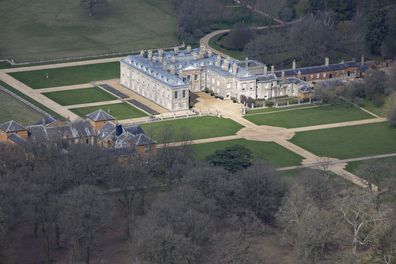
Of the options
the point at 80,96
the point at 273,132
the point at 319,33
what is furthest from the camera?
the point at 319,33

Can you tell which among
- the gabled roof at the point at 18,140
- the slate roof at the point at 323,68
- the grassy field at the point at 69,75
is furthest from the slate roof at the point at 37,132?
the slate roof at the point at 323,68

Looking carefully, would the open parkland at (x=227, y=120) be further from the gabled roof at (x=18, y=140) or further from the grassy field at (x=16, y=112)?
the gabled roof at (x=18, y=140)

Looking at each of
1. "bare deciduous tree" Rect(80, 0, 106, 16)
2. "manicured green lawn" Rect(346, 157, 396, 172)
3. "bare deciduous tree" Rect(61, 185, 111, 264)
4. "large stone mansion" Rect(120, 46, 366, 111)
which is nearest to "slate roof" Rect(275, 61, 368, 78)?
"large stone mansion" Rect(120, 46, 366, 111)

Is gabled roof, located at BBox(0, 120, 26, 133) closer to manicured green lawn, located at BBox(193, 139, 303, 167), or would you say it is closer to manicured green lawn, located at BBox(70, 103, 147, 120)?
manicured green lawn, located at BBox(193, 139, 303, 167)

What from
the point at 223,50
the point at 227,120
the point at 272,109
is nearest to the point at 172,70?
the point at 227,120

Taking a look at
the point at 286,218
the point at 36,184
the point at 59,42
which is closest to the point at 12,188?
the point at 36,184

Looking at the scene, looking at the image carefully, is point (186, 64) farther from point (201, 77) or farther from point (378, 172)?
point (378, 172)
